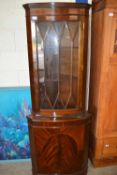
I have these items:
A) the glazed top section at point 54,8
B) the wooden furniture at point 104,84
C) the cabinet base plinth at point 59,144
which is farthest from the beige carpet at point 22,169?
the glazed top section at point 54,8

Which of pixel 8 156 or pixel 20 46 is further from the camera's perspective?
pixel 8 156

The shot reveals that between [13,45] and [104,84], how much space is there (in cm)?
105

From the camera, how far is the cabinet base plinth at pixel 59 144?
1617mm

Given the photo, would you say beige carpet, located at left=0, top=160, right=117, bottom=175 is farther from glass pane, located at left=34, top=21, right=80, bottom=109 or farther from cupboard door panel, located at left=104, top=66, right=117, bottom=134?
glass pane, located at left=34, top=21, right=80, bottom=109

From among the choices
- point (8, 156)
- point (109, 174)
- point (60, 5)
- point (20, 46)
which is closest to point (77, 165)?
point (109, 174)

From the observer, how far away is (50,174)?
6.01 ft

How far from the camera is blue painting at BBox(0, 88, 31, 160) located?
197 cm

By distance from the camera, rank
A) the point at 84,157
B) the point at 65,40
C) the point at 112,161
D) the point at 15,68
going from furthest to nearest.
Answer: the point at 112,161
the point at 15,68
the point at 84,157
the point at 65,40

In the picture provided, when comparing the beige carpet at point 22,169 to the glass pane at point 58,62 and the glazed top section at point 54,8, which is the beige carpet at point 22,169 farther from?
the glazed top section at point 54,8

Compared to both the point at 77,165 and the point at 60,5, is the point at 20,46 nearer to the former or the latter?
the point at 60,5

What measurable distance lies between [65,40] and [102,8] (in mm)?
460

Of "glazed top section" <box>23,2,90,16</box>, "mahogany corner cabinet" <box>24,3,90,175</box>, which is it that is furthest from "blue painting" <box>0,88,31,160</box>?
"glazed top section" <box>23,2,90,16</box>

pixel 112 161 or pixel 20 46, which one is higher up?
pixel 20 46

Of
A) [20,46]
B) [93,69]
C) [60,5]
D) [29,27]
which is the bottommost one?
[93,69]
